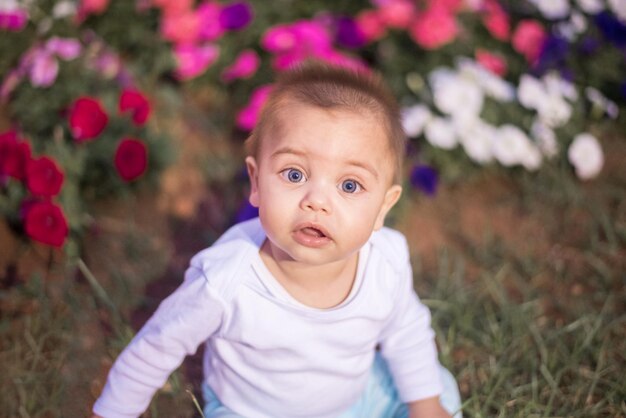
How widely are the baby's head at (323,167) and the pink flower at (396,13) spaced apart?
2232 millimetres

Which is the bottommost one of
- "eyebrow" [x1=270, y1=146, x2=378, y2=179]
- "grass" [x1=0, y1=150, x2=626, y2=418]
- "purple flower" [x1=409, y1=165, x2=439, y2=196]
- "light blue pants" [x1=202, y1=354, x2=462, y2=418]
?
"grass" [x1=0, y1=150, x2=626, y2=418]

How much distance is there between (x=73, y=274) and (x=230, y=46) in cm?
168

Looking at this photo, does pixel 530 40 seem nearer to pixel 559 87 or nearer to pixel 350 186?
pixel 559 87

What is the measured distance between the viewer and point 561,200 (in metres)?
3.47

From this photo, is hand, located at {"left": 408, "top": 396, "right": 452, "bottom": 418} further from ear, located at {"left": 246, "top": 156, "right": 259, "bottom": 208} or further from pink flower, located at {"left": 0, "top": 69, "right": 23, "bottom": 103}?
pink flower, located at {"left": 0, "top": 69, "right": 23, "bottom": 103}

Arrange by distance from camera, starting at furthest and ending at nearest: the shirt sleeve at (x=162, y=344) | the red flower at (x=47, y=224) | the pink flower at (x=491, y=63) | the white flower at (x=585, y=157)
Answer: the pink flower at (x=491, y=63)
the white flower at (x=585, y=157)
the red flower at (x=47, y=224)
the shirt sleeve at (x=162, y=344)

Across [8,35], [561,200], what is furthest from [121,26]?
[561,200]

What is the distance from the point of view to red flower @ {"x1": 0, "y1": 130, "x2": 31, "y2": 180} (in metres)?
2.71

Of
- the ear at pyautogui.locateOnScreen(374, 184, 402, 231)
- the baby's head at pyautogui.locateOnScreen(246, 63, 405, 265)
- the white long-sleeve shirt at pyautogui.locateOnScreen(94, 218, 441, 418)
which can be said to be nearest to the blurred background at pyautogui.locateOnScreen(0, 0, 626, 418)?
the white long-sleeve shirt at pyautogui.locateOnScreen(94, 218, 441, 418)

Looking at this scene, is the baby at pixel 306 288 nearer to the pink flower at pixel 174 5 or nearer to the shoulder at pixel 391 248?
the shoulder at pixel 391 248

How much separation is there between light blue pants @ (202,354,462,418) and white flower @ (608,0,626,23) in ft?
8.94

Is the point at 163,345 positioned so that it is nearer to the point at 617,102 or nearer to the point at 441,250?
the point at 441,250

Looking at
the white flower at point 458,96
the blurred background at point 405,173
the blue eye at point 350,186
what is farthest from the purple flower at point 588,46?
the blue eye at point 350,186

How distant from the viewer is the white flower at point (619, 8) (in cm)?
399
